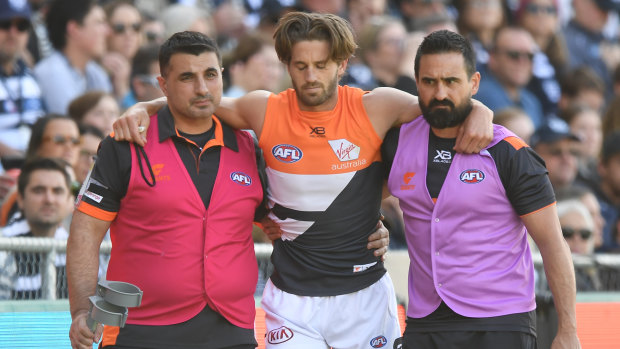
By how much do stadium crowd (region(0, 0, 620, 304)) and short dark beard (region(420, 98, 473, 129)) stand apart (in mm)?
2655

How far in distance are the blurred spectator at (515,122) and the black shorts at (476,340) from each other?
5355 millimetres

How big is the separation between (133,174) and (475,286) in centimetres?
180

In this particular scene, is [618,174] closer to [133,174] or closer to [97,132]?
[97,132]

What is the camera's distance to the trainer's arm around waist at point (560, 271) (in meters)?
5.06

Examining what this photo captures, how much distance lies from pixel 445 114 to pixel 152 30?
626 centimetres

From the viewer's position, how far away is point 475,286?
512cm

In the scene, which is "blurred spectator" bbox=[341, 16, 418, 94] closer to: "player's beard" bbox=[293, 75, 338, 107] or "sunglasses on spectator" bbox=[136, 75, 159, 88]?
"sunglasses on spectator" bbox=[136, 75, 159, 88]

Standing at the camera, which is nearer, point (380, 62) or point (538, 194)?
point (538, 194)

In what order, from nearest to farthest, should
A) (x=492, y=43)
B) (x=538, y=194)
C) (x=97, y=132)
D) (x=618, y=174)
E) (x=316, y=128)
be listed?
(x=538, y=194)
(x=316, y=128)
(x=97, y=132)
(x=618, y=174)
(x=492, y=43)

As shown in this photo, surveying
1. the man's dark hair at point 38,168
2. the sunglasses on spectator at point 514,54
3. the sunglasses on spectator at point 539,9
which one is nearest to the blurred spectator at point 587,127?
the sunglasses on spectator at point 514,54

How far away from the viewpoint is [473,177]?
513 centimetres

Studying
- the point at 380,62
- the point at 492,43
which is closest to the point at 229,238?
the point at 380,62

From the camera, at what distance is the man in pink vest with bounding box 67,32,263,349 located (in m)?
5.06

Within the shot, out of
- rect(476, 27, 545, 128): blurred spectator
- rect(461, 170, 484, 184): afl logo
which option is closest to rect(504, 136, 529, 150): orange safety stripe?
rect(461, 170, 484, 184): afl logo
